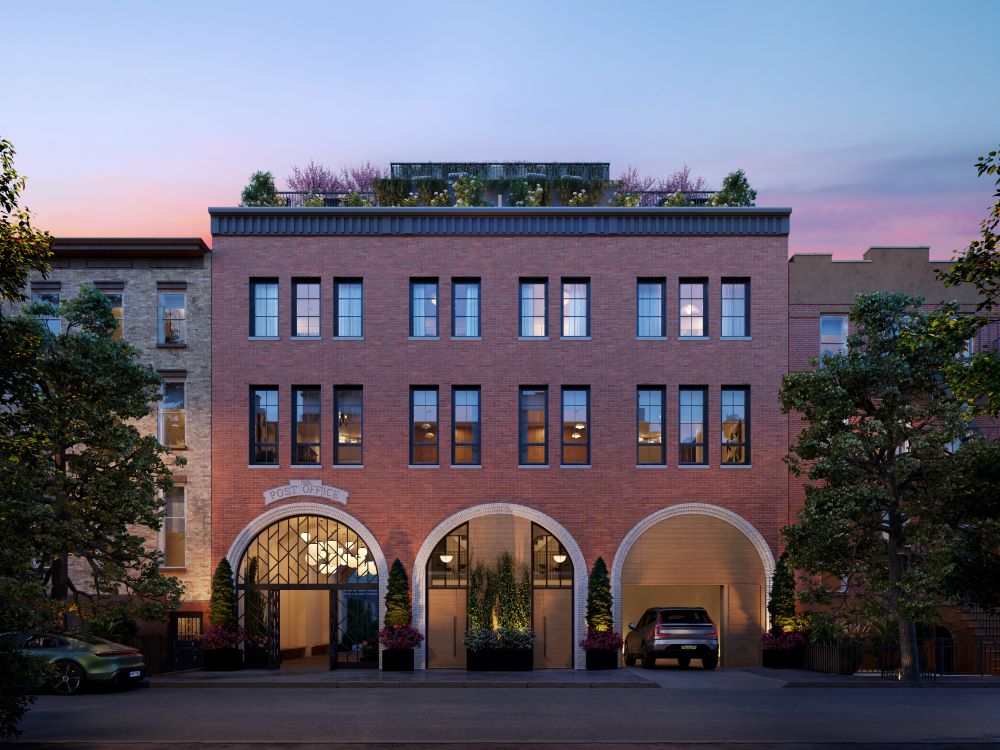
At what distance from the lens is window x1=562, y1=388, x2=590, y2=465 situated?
31.1 metres

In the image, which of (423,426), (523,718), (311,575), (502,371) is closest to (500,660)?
(311,575)

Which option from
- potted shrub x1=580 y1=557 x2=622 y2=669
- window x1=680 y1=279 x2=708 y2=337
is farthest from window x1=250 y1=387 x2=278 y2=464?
window x1=680 y1=279 x2=708 y2=337

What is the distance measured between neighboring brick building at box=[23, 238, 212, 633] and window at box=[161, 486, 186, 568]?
0.10 ft

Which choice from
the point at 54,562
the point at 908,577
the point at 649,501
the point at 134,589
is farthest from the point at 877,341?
the point at 54,562

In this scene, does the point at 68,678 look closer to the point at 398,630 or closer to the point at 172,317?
the point at 398,630

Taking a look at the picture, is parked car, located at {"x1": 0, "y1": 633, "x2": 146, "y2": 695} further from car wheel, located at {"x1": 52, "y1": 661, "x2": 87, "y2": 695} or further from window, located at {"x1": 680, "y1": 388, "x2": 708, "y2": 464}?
window, located at {"x1": 680, "y1": 388, "x2": 708, "y2": 464}

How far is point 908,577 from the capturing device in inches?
1003

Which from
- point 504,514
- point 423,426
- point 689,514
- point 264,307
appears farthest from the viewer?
point 264,307

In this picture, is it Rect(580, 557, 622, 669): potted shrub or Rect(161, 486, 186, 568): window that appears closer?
Rect(580, 557, 622, 669): potted shrub

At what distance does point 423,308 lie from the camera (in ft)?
104

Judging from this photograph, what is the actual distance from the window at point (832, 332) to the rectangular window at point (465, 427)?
10636 millimetres

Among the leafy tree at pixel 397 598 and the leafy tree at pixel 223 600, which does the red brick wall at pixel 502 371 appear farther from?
the leafy tree at pixel 223 600

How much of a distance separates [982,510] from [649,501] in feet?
52.4

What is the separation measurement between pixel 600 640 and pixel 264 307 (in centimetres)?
1397
